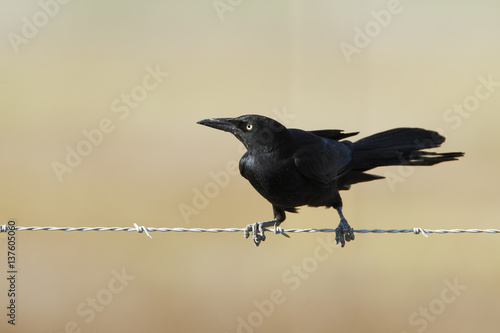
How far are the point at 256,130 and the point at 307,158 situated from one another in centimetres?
45

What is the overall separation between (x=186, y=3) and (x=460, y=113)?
6.06 meters

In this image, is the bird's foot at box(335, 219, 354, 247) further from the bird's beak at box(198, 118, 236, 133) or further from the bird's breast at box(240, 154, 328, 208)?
the bird's beak at box(198, 118, 236, 133)

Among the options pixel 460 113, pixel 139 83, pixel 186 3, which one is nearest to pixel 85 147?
pixel 139 83

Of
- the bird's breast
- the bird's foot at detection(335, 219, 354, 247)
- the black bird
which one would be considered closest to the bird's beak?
the black bird

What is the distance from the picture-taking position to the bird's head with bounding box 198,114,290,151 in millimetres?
5051

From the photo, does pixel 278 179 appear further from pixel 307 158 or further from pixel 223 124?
pixel 223 124

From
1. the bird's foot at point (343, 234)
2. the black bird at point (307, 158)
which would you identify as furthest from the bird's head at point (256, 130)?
the bird's foot at point (343, 234)

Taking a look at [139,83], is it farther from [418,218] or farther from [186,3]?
[418,218]

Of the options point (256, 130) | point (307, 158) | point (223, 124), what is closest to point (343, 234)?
point (307, 158)

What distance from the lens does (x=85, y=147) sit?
1180 centimetres

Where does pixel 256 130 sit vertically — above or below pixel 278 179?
above

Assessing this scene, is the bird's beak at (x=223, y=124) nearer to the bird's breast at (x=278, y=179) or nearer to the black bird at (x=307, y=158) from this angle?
the black bird at (x=307, y=158)

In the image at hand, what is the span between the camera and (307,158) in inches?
199

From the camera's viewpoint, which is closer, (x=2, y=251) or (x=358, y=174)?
(x=358, y=174)
